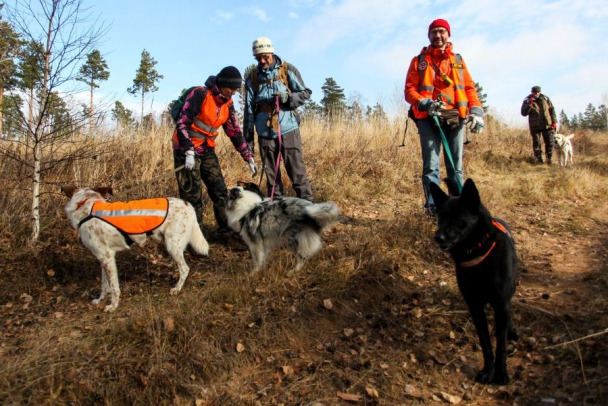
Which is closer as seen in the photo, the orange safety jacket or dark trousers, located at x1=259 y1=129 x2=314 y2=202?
the orange safety jacket

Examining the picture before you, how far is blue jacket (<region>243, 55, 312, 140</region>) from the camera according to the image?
17.9ft

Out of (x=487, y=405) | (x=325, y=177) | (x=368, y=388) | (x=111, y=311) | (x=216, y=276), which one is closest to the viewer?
(x=487, y=405)

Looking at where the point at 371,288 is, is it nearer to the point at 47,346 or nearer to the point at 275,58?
the point at 47,346

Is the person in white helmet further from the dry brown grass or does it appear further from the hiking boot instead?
the hiking boot

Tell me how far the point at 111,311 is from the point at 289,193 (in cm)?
394

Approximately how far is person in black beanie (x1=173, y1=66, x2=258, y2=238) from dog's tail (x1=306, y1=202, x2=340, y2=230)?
154 centimetres

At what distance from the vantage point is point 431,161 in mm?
5312

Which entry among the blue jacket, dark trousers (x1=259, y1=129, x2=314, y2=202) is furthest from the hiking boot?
the blue jacket

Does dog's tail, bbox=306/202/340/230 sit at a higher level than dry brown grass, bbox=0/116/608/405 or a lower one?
higher

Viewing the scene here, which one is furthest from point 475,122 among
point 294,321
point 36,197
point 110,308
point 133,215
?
point 36,197

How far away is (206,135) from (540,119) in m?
11.1

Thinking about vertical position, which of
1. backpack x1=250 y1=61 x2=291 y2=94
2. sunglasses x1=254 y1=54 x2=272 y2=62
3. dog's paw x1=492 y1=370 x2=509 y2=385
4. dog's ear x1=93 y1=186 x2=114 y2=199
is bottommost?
dog's paw x1=492 y1=370 x2=509 y2=385

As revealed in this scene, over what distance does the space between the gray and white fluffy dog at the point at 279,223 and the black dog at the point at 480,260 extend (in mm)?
1837

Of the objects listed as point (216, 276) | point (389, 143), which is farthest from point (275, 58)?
point (389, 143)
